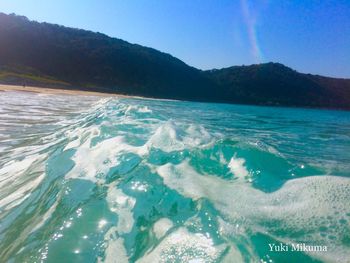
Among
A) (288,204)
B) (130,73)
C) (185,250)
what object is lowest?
(130,73)

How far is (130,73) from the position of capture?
115 metres

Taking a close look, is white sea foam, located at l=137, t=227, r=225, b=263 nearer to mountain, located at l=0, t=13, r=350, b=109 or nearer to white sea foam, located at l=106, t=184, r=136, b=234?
white sea foam, located at l=106, t=184, r=136, b=234

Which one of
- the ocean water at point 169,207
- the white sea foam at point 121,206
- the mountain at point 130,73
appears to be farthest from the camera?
the mountain at point 130,73

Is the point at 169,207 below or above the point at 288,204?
below

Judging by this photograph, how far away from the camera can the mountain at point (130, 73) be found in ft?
295

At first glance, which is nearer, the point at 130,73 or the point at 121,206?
the point at 121,206

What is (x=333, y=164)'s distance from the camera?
6.77 meters

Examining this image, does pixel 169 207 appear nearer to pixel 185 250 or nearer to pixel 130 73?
pixel 185 250

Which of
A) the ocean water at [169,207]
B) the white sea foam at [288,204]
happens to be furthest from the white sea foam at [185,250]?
the white sea foam at [288,204]

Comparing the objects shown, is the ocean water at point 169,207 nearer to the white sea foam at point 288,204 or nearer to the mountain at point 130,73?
the white sea foam at point 288,204

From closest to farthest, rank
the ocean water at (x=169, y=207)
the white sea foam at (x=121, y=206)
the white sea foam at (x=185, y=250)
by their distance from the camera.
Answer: the white sea foam at (x=185, y=250) < the ocean water at (x=169, y=207) < the white sea foam at (x=121, y=206)

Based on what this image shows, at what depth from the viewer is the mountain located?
90.1 m

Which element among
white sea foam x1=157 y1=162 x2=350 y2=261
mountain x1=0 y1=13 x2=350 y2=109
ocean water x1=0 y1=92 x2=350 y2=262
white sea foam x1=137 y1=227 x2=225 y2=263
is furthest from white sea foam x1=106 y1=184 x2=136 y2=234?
mountain x1=0 y1=13 x2=350 y2=109

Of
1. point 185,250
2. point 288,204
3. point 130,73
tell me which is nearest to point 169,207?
point 185,250
